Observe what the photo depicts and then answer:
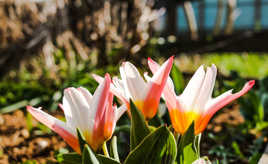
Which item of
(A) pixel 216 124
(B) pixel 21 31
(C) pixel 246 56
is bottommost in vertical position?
(C) pixel 246 56

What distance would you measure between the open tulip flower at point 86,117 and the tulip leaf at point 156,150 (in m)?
0.07

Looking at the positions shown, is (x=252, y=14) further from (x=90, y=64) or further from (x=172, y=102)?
(x=172, y=102)

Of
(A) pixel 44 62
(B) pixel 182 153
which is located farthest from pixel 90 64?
(B) pixel 182 153

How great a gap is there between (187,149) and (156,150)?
0.09m

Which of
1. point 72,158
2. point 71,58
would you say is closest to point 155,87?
point 72,158

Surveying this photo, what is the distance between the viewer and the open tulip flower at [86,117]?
0.64 metres

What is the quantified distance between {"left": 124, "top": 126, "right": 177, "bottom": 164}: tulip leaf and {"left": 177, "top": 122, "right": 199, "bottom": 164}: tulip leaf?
0.14 ft

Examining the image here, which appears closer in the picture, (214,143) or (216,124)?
(214,143)

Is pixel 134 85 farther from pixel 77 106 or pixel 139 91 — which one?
pixel 77 106

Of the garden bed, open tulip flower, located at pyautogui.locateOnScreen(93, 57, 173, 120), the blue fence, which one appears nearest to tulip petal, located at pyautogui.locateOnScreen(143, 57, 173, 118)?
open tulip flower, located at pyautogui.locateOnScreen(93, 57, 173, 120)

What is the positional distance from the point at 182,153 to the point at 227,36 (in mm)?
5051

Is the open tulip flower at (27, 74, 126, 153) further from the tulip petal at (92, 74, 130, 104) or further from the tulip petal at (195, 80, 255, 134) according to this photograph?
the tulip petal at (195, 80, 255, 134)

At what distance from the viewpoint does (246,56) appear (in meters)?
5.37

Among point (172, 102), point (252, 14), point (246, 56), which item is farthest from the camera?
point (252, 14)
